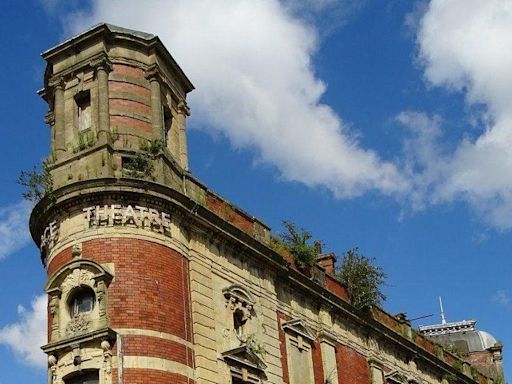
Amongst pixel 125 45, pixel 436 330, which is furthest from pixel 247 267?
pixel 436 330

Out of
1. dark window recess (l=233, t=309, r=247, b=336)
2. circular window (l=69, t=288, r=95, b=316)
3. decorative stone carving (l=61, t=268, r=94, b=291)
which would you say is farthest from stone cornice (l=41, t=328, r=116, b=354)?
dark window recess (l=233, t=309, r=247, b=336)

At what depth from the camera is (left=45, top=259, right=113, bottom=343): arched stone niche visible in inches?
909

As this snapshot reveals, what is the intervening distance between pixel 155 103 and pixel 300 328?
8.96 m

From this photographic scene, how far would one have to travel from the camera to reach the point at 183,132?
29.3 metres

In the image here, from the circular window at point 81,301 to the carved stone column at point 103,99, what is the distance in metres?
4.38

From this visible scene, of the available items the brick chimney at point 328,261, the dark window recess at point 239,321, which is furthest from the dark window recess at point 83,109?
the brick chimney at point 328,261

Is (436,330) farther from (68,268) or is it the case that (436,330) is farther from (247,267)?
(68,268)

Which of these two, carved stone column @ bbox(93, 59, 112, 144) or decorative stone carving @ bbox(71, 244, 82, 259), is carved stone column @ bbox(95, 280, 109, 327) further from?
carved stone column @ bbox(93, 59, 112, 144)

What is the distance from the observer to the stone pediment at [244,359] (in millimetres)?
25391

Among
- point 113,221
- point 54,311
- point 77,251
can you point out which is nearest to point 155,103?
point 113,221

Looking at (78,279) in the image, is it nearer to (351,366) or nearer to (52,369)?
(52,369)

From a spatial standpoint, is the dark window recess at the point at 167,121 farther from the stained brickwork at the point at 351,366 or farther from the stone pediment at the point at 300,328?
the stained brickwork at the point at 351,366

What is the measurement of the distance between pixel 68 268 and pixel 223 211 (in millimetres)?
5810

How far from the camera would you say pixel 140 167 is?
25422mm
